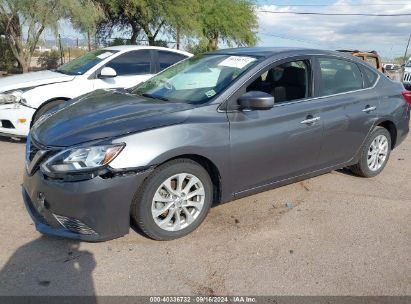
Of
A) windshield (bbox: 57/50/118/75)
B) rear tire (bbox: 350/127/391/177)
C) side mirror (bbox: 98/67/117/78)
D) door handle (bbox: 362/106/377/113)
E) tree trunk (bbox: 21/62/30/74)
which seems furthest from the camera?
tree trunk (bbox: 21/62/30/74)

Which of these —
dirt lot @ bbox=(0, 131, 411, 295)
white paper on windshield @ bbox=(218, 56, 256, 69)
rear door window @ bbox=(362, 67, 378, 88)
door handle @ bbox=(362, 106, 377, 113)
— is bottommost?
dirt lot @ bbox=(0, 131, 411, 295)

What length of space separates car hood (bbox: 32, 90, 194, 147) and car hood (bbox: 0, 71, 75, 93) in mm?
2697

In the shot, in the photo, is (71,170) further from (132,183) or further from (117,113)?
(117,113)

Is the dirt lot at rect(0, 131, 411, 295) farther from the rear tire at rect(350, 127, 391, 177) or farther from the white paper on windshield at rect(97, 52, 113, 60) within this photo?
the white paper on windshield at rect(97, 52, 113, 60)

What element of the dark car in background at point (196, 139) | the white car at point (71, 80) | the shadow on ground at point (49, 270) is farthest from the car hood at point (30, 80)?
the shadow on ground at point (49, 270)

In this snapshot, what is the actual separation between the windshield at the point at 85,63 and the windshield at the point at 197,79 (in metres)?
2.69

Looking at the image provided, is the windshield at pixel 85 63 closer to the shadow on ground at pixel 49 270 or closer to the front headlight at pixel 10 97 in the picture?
the front headlight at pixel 10 97

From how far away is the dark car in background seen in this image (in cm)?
313

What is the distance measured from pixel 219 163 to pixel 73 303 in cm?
159

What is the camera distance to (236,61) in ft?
13.8

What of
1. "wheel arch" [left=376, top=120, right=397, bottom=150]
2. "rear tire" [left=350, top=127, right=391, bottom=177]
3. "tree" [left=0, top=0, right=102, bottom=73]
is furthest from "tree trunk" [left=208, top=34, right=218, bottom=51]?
"rear tire" [left=350, top=127, right=391, bottom=177]

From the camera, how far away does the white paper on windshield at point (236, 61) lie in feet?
13.4

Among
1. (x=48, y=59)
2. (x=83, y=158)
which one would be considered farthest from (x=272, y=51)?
(x=48, y=59)

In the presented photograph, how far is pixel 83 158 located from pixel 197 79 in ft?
5.23
